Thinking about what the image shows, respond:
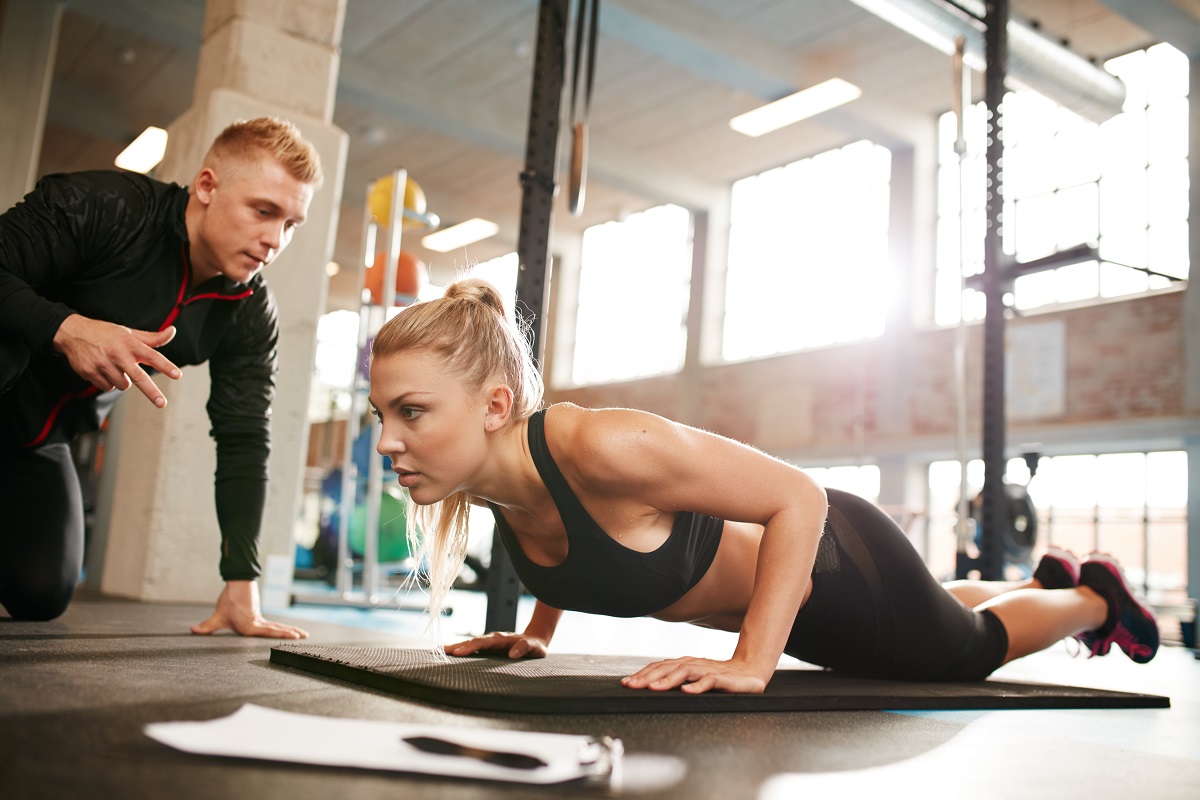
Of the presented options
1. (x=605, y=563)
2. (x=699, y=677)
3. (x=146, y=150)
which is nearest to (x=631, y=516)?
(x=605, y=563)

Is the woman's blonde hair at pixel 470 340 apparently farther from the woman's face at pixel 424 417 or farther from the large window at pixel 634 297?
the large window at pixel 634 297

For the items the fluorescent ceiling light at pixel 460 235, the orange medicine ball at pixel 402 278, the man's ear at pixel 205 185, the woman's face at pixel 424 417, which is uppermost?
the fluorescent ceiling light at pixel 460 235

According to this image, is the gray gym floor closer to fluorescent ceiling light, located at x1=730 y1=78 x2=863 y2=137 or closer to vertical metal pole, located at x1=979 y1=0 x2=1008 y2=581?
vertical metal pole, located at x1=979 y1=0 x2=1008 y2=581

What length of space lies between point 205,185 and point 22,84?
6.54 meters

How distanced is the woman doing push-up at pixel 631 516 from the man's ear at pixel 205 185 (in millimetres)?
649

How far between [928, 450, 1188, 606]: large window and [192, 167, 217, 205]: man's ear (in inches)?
268

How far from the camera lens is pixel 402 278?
5.29 metres

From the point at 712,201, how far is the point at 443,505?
960 cm

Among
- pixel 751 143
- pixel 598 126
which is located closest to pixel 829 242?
pixel 751 143

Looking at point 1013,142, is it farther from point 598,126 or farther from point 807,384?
point 598,126

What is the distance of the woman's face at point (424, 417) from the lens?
1.50 m

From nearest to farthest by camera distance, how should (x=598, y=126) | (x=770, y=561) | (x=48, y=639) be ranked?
(x=770, y=561), (x=48, y=639), (x=598, y=126)

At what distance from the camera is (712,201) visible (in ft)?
36.0

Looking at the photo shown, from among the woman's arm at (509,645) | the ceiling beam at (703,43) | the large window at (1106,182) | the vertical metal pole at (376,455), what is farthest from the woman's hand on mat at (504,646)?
the large window at (1106,182)
